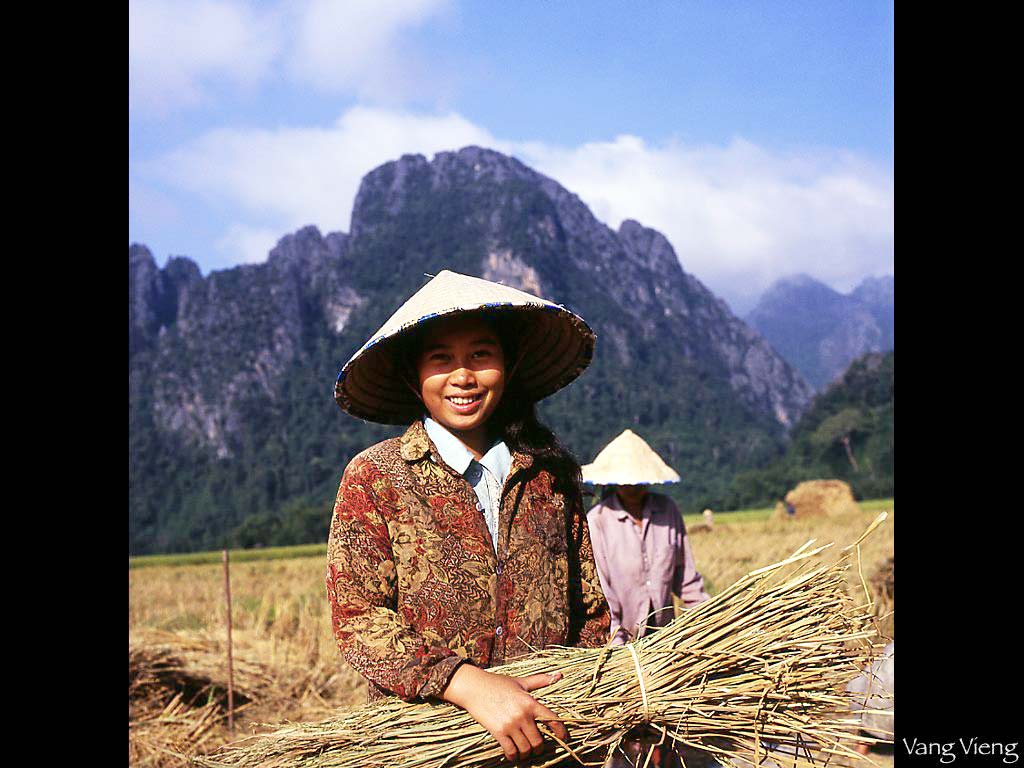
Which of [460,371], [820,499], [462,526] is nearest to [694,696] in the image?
[462,526]

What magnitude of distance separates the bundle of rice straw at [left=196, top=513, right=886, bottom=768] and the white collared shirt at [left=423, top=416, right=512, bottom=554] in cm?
30

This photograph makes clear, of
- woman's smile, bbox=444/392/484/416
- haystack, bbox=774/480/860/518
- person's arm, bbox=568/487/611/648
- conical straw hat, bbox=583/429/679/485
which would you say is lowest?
haystack, bbox=774/480/860/518

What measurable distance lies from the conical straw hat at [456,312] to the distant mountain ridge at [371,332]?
38377 millimetres

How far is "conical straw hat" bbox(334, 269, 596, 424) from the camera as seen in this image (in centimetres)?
171

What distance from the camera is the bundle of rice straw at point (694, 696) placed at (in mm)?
1571

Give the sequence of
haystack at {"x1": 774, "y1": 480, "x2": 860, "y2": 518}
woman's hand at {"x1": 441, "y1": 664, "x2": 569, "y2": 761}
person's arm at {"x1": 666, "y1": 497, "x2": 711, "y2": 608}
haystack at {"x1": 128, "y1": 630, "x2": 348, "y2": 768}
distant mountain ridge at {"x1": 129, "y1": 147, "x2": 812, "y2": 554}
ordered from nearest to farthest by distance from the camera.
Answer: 1. woman's hand at {"x1": 441, "y1": 664, "x2": 569, "y2": 761}
2. person's arm at {"x1": 666, "y1": 497, "x2": 711, "y2": 608}
3. haystack at {"x1": 128, "y1": 630, "x2": 348, "y2": 768}
4. haystack at {"x1": 774, "y1": 480, "x2": 860, "y2": 518}
5. distant mountain ridge at {"x1": 129, "y1": 147, "x2": 812, "y2": 554}

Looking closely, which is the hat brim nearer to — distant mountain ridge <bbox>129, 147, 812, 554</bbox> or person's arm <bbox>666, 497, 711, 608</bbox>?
person's arm <bbox>666, 497, 711, 608</bbox>

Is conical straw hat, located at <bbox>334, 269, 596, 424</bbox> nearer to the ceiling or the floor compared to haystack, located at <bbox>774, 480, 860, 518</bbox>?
nearer to the ceiling

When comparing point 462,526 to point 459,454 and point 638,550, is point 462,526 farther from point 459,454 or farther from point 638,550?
point 638,550

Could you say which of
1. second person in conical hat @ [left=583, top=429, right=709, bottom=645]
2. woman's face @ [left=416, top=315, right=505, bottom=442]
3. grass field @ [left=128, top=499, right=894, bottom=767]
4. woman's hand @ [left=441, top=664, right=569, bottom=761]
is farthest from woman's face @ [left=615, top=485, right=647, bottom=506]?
woman's hand @ [left=441, top=664, right=569, bottom=761]

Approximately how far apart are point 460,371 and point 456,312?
118 millimetres

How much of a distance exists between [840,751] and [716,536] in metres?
14.9

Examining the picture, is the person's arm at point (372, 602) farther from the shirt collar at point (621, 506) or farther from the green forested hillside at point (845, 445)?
the green forested hillside at point (845, 445)
